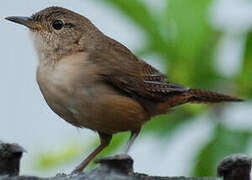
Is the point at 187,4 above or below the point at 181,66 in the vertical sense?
above

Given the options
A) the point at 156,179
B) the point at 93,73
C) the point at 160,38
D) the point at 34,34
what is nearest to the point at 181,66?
the point at 160,38

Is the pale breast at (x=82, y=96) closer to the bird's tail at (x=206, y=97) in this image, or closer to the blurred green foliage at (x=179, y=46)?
the blurred green foliage at (x=179, y=46)

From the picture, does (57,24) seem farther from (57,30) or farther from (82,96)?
(82,96)

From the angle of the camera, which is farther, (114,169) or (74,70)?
(74,70)

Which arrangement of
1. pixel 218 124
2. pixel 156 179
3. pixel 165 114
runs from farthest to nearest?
pixel 165 114, pixel 218 124, pixel 156 179

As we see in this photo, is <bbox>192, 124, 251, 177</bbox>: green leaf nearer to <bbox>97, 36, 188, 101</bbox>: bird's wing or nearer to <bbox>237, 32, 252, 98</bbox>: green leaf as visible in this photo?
<bbox>237, 32, 252, 98</bbox>: green leaf

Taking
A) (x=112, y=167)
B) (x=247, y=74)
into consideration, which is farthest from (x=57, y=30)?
(x=112, y=167)

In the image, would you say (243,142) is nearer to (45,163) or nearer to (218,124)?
(218,124)
